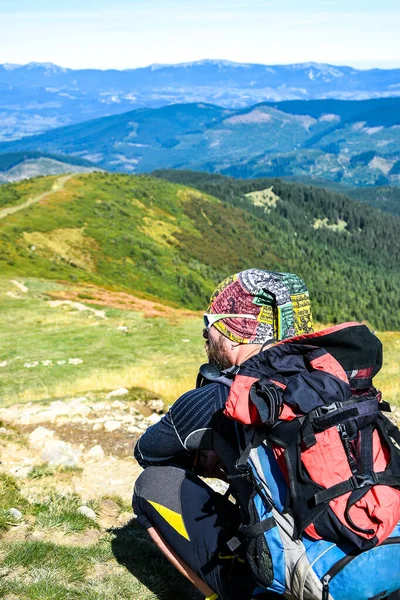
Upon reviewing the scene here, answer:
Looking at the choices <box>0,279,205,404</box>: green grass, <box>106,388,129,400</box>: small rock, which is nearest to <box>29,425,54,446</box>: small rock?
<box>106,388,129,400</box>: small rock

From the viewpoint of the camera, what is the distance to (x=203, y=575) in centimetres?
468

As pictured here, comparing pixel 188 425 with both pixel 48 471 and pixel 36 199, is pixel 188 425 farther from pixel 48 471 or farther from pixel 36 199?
pixel 36 199

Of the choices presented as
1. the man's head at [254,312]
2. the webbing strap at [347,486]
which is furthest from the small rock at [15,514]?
the webbing strap at [347,486]

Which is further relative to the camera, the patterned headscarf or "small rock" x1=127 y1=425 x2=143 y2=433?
"small rock" x1=127 y1=425 x2=143 y2=433

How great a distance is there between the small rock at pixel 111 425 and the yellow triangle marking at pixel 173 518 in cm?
674

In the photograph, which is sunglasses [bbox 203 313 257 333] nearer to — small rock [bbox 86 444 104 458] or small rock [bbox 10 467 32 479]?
small rock [bbox 10 467 32 479]

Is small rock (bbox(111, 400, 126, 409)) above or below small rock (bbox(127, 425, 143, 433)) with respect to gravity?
below

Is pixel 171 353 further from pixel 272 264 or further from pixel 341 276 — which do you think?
pixel 341 276

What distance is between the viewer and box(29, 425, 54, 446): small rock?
10609 mm

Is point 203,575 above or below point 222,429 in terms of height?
below

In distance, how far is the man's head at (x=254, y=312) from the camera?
186 inches

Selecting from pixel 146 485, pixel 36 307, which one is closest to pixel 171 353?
pixel 36 307

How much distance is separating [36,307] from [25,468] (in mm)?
27279

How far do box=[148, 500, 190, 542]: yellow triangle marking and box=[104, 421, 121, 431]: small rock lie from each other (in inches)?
265
